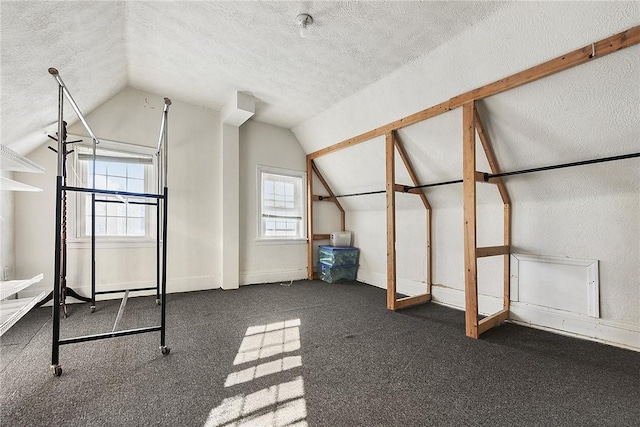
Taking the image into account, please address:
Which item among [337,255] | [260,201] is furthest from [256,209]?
[337,255]

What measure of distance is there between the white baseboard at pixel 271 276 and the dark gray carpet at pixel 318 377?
1616 mm

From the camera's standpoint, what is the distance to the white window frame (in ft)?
11.1

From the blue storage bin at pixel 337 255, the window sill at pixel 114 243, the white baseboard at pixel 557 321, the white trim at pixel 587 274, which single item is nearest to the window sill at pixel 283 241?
the blue storage bin at pixel 337 255

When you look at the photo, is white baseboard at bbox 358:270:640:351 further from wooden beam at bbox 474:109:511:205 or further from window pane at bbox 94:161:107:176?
window pane at bbox 94:161:107:176

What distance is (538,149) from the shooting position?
258 centimetres

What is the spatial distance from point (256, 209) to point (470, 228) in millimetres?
3223

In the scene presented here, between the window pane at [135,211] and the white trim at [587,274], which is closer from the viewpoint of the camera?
the white trim at [587,274]

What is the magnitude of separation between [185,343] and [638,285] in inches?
146

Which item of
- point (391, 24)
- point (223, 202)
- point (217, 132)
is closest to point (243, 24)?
point (391, 24)

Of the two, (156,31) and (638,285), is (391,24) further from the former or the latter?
(638,285)

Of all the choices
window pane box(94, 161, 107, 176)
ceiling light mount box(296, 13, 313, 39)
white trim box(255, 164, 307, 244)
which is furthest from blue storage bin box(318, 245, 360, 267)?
window pane box(94, 161, 107, 176)

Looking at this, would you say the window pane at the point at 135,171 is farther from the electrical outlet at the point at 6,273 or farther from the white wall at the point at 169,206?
the electrical outlet at the point at 6,273

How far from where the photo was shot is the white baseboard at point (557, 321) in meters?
2.31

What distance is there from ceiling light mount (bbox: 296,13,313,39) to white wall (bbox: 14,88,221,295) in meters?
2.41
